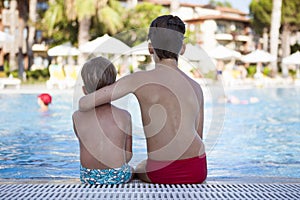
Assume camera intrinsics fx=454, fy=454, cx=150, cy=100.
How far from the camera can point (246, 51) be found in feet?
153

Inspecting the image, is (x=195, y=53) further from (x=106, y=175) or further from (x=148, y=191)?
(x=148, y=191)

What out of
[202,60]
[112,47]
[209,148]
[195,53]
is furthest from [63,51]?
[209,148]

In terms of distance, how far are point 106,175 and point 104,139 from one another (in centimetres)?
22

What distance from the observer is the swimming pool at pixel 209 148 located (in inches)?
171

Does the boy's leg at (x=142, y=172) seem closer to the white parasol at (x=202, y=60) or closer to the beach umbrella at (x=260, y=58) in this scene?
the white parasol at (x=202, y=60)

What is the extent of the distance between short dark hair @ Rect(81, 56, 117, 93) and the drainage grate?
555 millimetres

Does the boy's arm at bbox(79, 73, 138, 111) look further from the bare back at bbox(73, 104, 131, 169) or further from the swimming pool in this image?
the swimming pool

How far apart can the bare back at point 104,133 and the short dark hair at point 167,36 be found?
1.43ft

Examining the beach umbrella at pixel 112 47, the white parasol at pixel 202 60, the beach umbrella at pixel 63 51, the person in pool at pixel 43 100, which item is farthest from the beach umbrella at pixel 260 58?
the white parasol at pixel 202 60

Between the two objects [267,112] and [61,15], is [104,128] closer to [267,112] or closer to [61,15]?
[267,112]

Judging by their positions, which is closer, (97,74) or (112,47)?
(97,74)

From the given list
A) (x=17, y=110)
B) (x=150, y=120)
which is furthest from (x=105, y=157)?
(x=17, y=110)

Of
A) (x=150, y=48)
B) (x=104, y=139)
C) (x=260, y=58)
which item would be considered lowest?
(x=260, y=58)

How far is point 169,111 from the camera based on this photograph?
2404 millimetres
